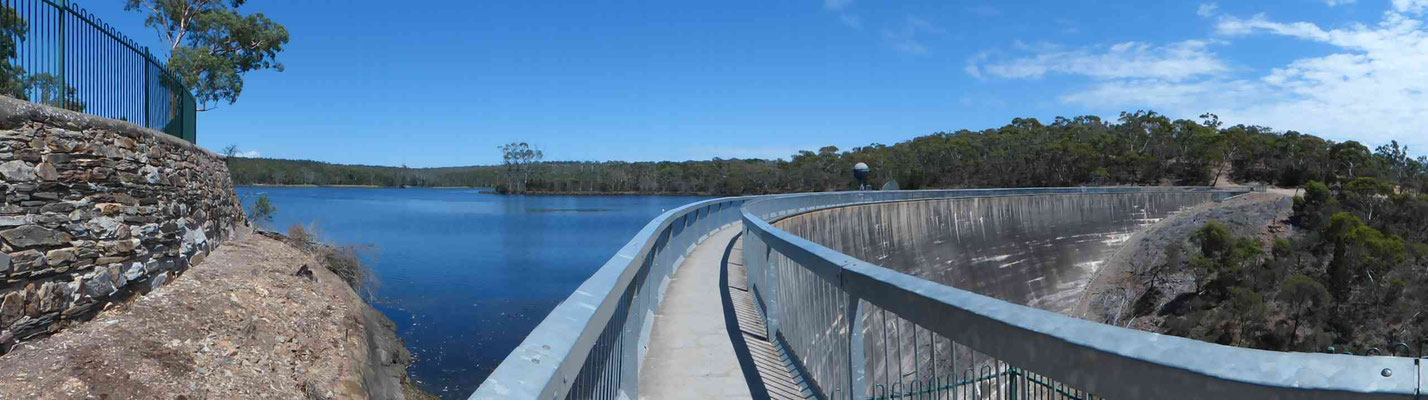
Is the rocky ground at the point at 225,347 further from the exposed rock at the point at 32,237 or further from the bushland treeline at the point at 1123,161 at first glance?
the bushland treeline at the point at 1123,161

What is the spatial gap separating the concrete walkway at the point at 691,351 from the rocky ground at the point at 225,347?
592 cm

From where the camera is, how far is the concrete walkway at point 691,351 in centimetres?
481

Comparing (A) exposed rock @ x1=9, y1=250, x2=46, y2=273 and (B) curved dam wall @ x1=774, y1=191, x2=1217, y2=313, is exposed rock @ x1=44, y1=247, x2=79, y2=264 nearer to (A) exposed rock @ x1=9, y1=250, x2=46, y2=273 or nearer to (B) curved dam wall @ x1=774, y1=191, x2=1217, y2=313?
(A) exposed rock @ x1=9, y1=250, x2=46, y2=273

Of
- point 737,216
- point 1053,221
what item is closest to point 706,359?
point 737,216

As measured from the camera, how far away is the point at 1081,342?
1588 mm

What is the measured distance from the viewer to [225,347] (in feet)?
33.8

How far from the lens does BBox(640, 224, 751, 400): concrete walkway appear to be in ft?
15.8

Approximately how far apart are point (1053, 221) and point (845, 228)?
75.0 feet

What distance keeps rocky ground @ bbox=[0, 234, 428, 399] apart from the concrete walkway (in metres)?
5.92

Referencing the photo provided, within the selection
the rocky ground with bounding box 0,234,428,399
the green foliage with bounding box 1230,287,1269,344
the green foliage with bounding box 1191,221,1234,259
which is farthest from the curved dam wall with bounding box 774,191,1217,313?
the rocky ground with bounding box 0,234,428,399

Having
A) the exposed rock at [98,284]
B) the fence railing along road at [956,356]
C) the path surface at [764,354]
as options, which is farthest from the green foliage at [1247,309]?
the exposed rock at [98,284]

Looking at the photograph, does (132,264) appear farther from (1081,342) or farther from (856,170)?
(856,170)

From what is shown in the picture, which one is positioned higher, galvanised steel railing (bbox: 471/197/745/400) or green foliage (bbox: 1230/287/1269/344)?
galvanised steel railing (bbox: 471/197/745/400)

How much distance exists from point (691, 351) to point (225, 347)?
7965 millimetres
